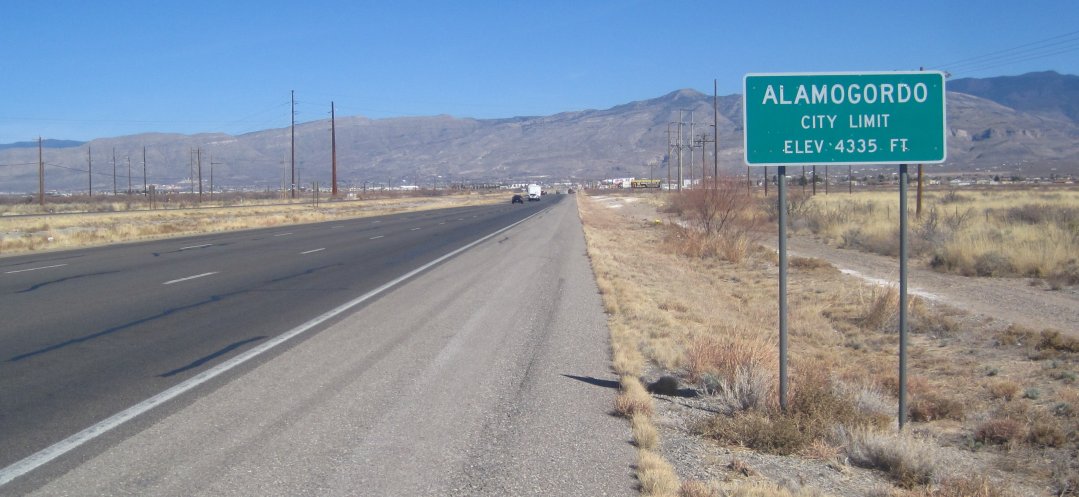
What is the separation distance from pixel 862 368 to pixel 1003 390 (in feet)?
6.63

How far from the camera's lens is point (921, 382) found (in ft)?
37.2

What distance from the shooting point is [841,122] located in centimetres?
801

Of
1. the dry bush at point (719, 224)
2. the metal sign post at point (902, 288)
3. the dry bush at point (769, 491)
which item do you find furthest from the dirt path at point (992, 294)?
the dry bush at point (769, 491)

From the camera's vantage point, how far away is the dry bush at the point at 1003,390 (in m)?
10.7

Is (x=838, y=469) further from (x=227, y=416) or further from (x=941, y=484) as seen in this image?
(x=227, y=416)

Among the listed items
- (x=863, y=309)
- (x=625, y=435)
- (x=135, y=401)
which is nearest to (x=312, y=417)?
(x=135, y=401)

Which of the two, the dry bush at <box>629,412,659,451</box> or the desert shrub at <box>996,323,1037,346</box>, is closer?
the dry bush at <box>629,412,659,451</box>

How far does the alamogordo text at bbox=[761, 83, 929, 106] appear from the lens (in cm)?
794

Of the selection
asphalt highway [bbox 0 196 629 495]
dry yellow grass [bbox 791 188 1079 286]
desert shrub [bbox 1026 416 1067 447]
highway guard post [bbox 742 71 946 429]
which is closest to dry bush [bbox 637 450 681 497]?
asphalt highway [bbox 0 196 629 495]

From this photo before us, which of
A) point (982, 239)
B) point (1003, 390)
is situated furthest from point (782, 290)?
point (982, 239)

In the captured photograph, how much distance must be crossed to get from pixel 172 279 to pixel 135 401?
1210 centimetres

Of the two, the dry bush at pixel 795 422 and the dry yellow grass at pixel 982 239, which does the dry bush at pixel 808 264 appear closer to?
the dry yellow grass at pixel 982 239

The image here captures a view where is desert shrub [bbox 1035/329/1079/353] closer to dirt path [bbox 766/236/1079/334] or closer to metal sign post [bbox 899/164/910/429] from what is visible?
dirt path [bbox 766/236/1079/334]

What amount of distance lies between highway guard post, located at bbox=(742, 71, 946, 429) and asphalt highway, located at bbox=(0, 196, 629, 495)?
9.99 feet
